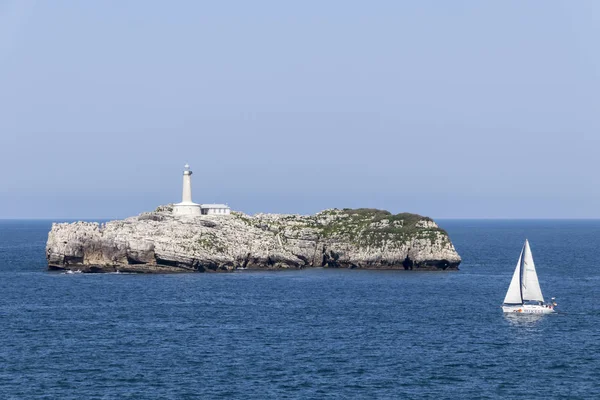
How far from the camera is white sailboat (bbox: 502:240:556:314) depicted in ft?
306

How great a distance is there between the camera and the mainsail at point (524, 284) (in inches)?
3710

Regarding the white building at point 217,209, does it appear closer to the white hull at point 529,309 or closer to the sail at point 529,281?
the sail at point 529,281

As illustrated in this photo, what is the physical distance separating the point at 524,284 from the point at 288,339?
31.0 m

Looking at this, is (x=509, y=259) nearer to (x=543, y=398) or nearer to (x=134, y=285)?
(x=134, y=285)

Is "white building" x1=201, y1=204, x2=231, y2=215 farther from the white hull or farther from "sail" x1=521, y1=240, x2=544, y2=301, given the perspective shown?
the white hull

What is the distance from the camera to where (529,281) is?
313ft

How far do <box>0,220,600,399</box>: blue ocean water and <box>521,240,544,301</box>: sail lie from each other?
330 centimetres

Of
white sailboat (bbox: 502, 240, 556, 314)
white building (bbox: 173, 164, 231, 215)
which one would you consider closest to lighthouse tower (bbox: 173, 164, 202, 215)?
white building (bbox: 173, 164, 231, 215)

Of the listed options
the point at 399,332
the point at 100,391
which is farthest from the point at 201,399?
the point at 399,332

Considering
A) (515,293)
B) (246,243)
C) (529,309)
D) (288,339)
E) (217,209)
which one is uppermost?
(217,209)

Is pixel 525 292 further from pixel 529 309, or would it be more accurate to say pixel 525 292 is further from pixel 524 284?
pixel 529 309

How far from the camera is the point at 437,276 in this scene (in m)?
126

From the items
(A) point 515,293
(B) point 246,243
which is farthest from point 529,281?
(B) point 246,243

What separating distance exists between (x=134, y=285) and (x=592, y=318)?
54866 mm
